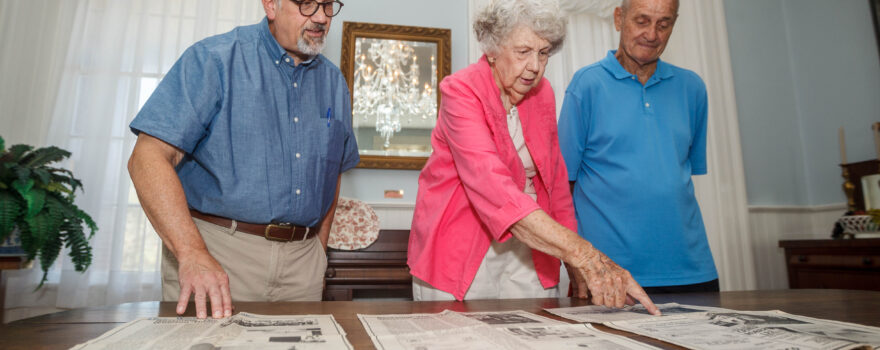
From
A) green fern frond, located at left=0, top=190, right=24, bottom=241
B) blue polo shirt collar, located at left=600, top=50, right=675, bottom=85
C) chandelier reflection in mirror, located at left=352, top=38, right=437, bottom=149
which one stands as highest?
chandelier reflection in mirror, located at left=352, top=38, right=437, bottom=149

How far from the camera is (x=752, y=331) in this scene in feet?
2.47

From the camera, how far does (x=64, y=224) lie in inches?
102

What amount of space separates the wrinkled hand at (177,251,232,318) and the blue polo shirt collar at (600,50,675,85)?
49.7 inches

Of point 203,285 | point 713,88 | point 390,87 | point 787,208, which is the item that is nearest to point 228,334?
point 203,285

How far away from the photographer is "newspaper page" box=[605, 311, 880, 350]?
0.66 metres

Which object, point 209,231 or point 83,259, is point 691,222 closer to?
point 209,231

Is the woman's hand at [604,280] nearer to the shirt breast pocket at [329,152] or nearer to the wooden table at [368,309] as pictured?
the wooden table at [368,309]

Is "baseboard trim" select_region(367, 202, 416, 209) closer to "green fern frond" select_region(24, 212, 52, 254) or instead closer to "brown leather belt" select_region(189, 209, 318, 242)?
"green fern frond" select_region(24, 212, 52, 254)

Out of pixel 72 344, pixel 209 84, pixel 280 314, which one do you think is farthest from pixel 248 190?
pixel 72 344

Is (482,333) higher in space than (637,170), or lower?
lower

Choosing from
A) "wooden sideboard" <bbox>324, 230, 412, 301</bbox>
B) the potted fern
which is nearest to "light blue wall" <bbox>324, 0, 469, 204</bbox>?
"wooden sideboard" <bbox>324, 230, 412, 301</bbox>

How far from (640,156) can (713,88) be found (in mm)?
2340

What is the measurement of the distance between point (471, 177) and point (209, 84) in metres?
0.70

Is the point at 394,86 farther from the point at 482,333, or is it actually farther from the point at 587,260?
the point at 482,333
